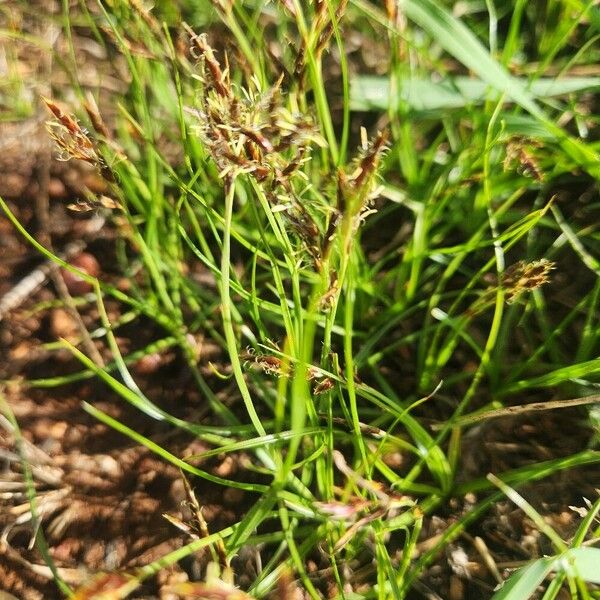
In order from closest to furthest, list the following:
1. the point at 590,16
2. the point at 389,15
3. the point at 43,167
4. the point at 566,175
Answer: the point at 389,15
the point at 590,16
the point at 566,175
the point at 43,167

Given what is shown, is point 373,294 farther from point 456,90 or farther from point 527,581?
point 527,581

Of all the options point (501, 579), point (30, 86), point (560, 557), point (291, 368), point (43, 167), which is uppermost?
point (30, 86)

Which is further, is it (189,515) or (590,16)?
(189,515)

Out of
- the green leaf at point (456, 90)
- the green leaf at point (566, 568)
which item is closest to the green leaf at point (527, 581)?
the green leaf at point (566, 568)

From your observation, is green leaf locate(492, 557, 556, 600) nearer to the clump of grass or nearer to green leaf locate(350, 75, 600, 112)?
the clump of grass

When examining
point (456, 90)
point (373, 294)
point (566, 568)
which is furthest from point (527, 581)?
point (456, 90)

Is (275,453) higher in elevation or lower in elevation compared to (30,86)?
lower

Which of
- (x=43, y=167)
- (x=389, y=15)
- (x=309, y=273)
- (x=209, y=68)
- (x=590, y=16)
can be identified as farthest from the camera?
(x=43, y=167)

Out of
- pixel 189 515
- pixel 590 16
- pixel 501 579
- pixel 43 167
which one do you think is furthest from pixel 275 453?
pixel 43 167

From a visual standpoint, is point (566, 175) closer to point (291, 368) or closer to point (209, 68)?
point (291, 368)
